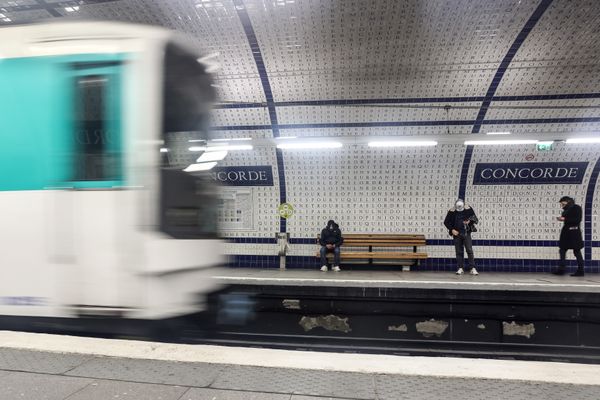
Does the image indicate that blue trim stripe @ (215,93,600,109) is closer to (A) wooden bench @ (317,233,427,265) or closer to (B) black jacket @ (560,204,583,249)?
(B) black jacket @ (560,204,583,249)

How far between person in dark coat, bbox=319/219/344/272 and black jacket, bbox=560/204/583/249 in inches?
207

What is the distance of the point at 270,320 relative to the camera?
7.47 m

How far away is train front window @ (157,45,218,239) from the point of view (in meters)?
2.94

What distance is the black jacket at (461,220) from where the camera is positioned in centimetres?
934

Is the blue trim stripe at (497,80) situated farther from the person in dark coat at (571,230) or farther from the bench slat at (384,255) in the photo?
the person in dark coat at (571,230)

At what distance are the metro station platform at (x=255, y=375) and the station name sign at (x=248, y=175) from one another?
768 centimetres

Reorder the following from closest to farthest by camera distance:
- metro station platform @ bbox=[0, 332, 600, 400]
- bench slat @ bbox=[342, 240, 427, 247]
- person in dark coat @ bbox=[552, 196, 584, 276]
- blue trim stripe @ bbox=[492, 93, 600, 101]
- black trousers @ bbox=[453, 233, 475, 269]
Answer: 1. metro station platform @ bbox=[0, 332, 600, 400]
2. blue trim stripe @ bbox=[492, 93, 600, 101]
3. person in dark coat @ bbox=[552, 196, 584, 276]
4. black trousers @ bbox=[453, 233, 475, 269]
5. bench slat @ bbox=[342, 240, 427, 247]

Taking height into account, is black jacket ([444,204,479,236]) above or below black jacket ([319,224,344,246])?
above

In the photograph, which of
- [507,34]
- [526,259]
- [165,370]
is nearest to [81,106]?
[165,370]

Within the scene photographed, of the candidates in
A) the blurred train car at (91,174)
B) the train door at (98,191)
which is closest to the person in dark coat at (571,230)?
the blurred train car at (91,174)

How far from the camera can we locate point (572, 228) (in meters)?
9.18

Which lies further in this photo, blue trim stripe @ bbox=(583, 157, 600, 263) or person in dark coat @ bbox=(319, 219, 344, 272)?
person in dark coat @ bbox=(319, 219, 344, 272)

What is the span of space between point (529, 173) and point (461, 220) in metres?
2.33

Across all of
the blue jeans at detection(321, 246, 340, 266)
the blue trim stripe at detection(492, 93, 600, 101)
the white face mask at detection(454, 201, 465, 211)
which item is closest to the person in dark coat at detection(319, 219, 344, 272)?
the blue jeans at detection(321, 246, 340, 266)
